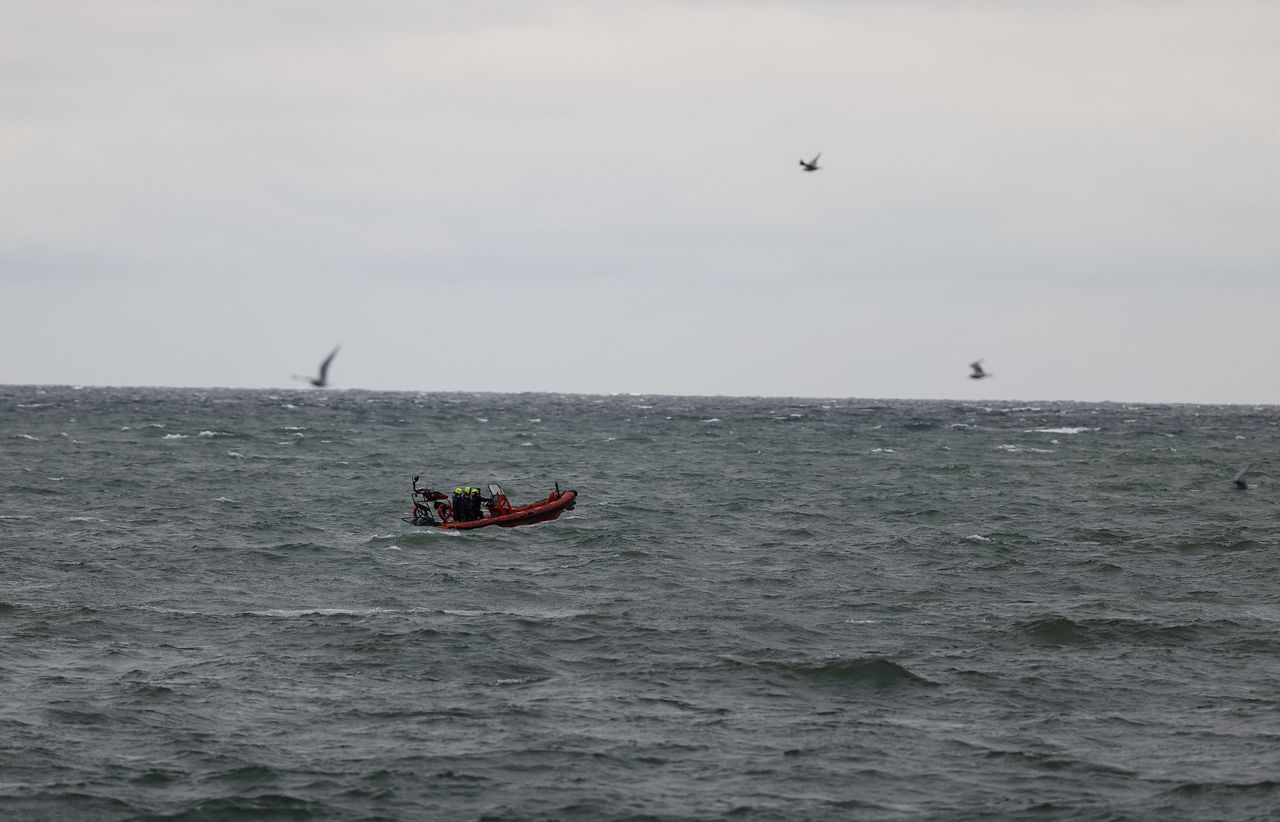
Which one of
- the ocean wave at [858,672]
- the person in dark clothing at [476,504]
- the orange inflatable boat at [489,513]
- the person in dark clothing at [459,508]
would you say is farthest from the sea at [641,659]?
the person in dark clothing at [476,504]

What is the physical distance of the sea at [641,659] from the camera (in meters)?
16.5

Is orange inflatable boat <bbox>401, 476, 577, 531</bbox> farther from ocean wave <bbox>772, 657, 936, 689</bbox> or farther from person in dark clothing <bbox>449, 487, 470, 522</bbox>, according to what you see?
ocean wave <bbox>772, 657, 936, 689</bbox>

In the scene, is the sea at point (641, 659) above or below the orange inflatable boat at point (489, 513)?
below

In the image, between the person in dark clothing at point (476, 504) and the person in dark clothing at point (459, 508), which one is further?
the person in dark clothing at point (476, 504)

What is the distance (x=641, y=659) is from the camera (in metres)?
22.5

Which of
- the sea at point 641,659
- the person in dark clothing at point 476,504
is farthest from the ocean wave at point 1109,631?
the person in dark clothing at point 476,504

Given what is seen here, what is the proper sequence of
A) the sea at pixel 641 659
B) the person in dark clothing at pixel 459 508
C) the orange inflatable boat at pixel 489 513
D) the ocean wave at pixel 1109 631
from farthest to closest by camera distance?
1. the orange inflatable boat at pixel 489 513
2. the person in dark clothing at pixel 459 508
3. the ocean wave at pixel 1109 631
4. the sea at pixel 641 659

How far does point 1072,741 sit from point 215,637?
13562 mm

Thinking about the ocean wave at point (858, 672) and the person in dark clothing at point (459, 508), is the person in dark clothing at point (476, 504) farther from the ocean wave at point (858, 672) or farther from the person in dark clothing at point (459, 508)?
the ocean wave at point (858, 672)

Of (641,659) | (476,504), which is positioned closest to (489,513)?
(476,504)

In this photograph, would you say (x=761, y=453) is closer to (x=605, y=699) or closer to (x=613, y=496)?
(x=613, y=496)

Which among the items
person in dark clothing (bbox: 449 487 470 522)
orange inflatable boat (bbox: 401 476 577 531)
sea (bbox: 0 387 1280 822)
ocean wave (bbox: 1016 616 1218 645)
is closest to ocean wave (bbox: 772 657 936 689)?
sea (bbox: 0 387 1280 822)

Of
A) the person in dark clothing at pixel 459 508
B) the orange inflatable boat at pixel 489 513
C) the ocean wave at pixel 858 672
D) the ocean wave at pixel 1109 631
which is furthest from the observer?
the orange inflatable boat at pixel 489 513

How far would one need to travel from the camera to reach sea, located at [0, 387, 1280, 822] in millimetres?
16469
